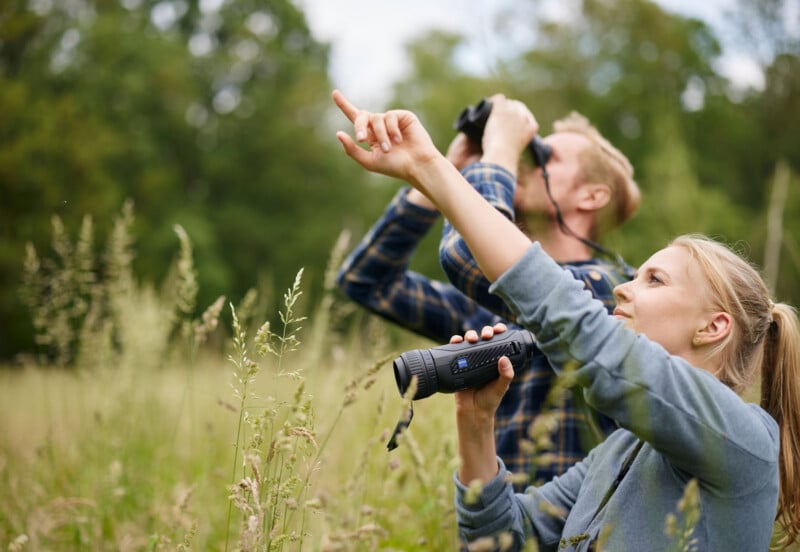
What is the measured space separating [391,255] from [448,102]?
18017mm

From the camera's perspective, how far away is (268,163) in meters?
19.0

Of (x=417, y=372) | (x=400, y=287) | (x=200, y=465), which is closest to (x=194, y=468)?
(x=200, y=465)

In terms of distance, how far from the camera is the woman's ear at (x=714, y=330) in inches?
50.4

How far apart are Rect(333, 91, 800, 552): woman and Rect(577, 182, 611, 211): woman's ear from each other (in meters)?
0.93

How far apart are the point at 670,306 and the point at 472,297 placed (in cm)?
73

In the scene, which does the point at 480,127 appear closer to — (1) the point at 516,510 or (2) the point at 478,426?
(2) the point at 478,426

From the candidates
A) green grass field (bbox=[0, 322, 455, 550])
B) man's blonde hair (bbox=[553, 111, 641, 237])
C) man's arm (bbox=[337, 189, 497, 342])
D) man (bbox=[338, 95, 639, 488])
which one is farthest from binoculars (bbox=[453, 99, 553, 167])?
green grass field (bbox=[0, 322, 455, 550])

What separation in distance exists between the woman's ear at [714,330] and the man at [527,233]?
54cm

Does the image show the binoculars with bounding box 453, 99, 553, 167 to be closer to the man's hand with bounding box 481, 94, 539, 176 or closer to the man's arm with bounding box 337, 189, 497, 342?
the man's hand with bounding box 481, 94, 539, 176

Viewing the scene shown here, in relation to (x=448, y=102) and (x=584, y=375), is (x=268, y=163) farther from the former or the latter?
(x=584, y=375)

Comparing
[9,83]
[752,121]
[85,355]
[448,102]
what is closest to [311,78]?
[448,102]

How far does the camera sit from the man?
196cm

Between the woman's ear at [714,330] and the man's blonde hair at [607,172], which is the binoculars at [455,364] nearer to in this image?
the woman's ear at [714,330]

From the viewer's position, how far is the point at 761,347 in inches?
54.4
